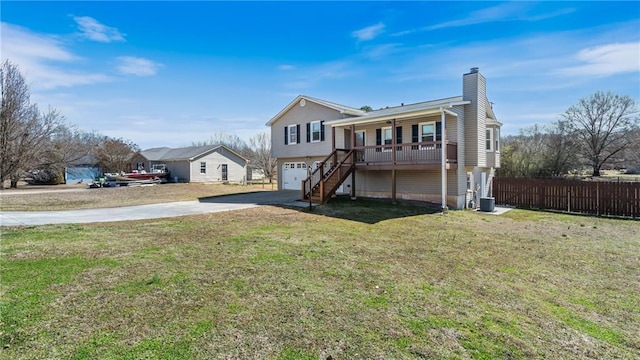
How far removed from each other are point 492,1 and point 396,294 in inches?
468

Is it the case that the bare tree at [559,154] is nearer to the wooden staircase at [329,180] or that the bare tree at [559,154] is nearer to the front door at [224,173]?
the wooden staircase at [329,180]

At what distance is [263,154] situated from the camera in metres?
43.7

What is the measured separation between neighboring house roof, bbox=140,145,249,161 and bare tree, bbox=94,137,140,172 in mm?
1995

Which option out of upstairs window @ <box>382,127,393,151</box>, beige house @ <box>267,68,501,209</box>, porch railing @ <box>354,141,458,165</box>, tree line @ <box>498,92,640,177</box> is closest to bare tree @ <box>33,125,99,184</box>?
beige house @ <box>267,68,501,209</box>

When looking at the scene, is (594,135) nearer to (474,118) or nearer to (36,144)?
(474,118)

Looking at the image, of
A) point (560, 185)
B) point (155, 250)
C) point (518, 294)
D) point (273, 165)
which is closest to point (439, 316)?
point (518, 294)

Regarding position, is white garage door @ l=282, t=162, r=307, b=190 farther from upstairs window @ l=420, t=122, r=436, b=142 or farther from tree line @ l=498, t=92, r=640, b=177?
tree line @ l=498, t=92, r=640, b=177

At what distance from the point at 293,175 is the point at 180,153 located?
21326 mm

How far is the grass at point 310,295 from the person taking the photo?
3451mm

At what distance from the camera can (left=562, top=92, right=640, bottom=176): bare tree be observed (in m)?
33.5

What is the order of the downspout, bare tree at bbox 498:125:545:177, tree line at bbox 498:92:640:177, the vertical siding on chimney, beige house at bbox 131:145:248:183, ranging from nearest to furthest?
the downspout, the vertical siding on chimney, bare tree at bbox 498:125:545:177, tree line at bbox 498:92:640:177, beige house at bbox 131:145:248:183

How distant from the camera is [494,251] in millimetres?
7965

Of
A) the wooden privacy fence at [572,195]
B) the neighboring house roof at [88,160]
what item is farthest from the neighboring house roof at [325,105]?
the neighboring house roof at [88,160]

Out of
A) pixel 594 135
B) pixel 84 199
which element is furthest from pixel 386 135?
Answer: pixel 594 135
